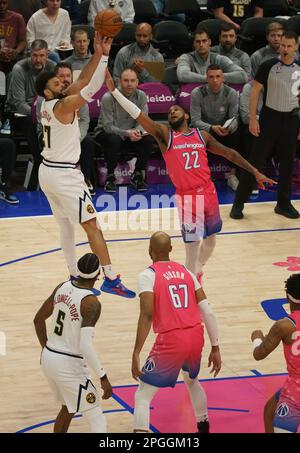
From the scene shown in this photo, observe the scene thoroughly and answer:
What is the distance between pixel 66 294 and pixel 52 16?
957 cm

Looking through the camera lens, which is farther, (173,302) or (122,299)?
(122,299)

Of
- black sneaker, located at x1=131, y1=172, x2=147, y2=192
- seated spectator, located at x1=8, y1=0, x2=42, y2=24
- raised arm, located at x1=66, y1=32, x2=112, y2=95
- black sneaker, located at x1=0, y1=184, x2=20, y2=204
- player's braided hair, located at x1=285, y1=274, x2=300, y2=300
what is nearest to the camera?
player's braided hair, located at x1=285, y1=274, x2=300, y2=300

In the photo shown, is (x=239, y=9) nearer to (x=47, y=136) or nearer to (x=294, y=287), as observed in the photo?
(x=47, y=136)

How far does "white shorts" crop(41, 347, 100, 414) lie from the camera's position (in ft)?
23.1

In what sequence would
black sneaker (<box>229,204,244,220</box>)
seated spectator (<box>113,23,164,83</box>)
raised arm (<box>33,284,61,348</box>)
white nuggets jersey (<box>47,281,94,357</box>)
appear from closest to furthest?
white nuggets jersey (<box>47,281,94,357</box>), raised arm (<box>33,284,61,348</box>), black sneaker (<box>229,204,244,220</box>), seated spectator (<box>113,23,164,83</box>)

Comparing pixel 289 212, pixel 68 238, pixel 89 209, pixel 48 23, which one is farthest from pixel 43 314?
pixel 48 23

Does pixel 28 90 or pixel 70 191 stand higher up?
pixel 70 191

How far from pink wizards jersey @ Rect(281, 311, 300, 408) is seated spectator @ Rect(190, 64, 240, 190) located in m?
8.31

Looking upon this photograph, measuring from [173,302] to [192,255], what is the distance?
330 cm

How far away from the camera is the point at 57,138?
33.1 feet

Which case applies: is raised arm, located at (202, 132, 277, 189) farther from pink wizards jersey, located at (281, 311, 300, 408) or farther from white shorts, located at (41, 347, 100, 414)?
white shorts, located at (41, 347, 100, 414)

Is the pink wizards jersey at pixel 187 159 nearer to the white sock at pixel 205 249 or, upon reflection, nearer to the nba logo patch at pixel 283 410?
the white sock at pixel 205 249

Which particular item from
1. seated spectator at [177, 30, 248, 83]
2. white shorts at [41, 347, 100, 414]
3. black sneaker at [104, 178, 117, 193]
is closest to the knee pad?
white shorts at [41, 347, 100, 414]

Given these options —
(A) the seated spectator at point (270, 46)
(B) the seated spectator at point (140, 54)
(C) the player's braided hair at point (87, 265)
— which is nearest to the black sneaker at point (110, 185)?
(B) the seated spectator at point (140, 54)
